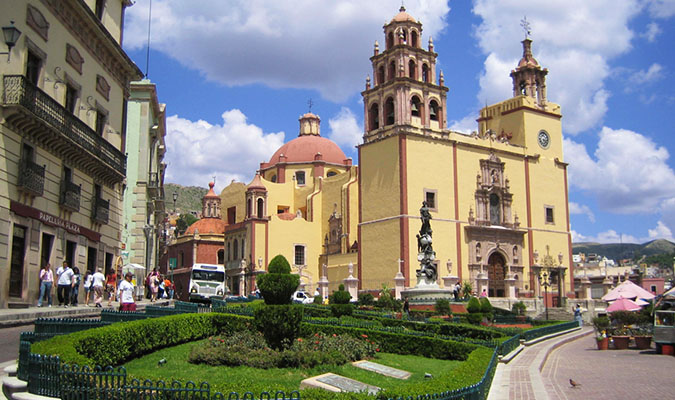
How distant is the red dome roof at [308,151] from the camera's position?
65750 millimetres

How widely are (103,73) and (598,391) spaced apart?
19.8 meters

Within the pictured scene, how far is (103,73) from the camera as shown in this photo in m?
24.3

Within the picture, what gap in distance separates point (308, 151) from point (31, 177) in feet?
158

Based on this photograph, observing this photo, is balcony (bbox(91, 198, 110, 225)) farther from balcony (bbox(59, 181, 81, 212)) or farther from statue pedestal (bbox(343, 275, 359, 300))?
statue pedestal (bbox(343, 275, 359, 300))

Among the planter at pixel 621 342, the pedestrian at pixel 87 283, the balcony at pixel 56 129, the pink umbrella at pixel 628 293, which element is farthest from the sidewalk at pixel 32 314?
the pink umbrella at pixel 628 293

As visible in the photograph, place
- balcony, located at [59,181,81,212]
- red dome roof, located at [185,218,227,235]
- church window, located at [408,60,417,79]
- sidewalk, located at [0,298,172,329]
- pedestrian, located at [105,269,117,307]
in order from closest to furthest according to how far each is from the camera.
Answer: sidewalk, located at [0,298,172,329], balcony, located at [59,181,81,212], pedestrian, located at [105,269,117,307], church window, located at [408,60,417,79], red dome roof, located at [185,218,227,235]

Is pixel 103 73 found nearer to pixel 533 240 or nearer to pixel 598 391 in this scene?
pixel 598 391

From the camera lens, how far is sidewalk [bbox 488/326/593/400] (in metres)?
11.1

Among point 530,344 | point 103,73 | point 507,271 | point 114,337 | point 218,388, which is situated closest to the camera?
point 218,388

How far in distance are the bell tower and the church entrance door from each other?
10.5 meters

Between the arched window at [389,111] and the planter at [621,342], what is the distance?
28701 millimetres

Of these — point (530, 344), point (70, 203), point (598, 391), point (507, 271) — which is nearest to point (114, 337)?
point (598, 391)

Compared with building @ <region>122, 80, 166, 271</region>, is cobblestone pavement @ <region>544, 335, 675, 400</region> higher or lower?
lower

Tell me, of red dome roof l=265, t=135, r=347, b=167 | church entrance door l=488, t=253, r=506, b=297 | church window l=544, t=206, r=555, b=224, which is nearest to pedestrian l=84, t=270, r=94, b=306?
church entrance door l=488, t=253, r=506, b=297
